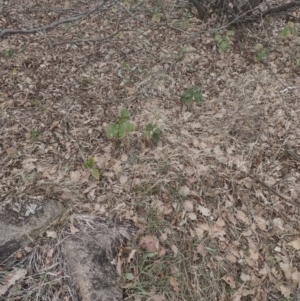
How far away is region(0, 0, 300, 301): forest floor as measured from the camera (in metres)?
2.68

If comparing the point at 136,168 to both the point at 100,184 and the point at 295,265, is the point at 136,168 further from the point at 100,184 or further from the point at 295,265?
the point at 295,265

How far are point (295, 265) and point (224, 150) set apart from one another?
1.21 meters

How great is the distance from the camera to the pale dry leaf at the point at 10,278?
234 cm

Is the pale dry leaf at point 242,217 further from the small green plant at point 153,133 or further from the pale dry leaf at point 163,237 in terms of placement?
the small green plant at point 153,133

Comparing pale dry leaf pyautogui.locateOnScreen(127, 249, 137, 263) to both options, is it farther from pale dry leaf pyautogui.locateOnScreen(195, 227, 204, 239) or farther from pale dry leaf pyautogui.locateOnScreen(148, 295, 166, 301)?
pale dry leaf pyautogui.locateOnScreen(195, 227, 204, 239)

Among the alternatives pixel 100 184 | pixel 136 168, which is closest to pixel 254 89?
pixel 136 168

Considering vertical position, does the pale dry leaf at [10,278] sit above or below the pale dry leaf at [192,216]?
above

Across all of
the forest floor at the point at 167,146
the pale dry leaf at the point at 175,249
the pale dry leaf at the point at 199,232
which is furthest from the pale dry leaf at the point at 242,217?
the pale dry leaf at the point at 175,249

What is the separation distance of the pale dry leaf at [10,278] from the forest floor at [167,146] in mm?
125

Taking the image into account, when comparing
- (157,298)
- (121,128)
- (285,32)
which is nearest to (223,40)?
(285,32)

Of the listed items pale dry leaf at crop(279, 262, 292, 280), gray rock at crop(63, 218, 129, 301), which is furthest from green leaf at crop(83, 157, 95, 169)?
pale dry leaf at crop(279, 262, 292, 280)

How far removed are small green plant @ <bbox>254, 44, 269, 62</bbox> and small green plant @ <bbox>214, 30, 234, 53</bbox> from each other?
385mm

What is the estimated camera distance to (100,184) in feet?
9.89

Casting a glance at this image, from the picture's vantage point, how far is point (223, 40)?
4.64m
